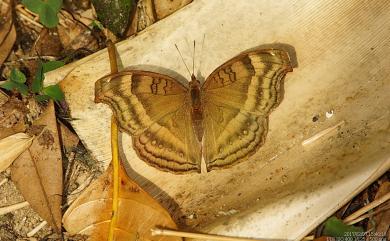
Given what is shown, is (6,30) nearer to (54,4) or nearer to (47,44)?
(47,44)

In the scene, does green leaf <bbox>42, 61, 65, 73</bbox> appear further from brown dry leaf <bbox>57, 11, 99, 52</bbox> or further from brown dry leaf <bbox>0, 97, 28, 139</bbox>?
brown dry leaf <bbox>0, 97, 28, 139</bbox>

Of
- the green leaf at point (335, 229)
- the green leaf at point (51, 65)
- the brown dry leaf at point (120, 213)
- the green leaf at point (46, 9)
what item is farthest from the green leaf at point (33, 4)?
the green leaf at point (335, 229)

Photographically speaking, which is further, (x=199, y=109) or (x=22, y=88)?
(x=22, y=88)

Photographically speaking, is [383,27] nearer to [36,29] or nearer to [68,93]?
[68,93]

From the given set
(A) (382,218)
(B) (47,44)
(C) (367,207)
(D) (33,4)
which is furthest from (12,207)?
Answer: (A) (382,218)

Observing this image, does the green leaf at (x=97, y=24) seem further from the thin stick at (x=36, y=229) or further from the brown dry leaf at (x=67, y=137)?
the thin stick at (x=36, y=229)

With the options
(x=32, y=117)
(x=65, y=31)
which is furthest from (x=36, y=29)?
(x=32, y=117)

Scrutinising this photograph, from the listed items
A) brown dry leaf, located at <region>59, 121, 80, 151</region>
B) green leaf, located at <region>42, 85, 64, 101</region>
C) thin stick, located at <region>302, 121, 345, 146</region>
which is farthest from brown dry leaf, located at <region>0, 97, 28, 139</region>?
thin stick, located at <region>302, 121, 345, 146</region>

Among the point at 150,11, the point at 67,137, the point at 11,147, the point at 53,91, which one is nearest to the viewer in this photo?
the point at 53,91
